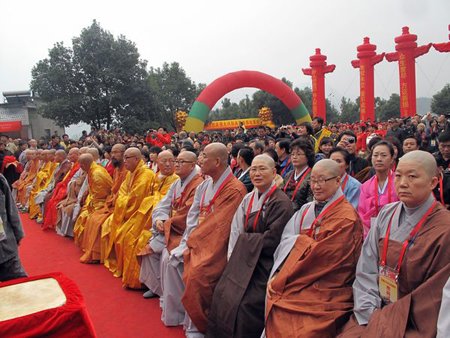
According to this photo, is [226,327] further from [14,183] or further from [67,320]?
[14,183]

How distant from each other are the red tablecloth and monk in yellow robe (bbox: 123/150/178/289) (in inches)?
76.2

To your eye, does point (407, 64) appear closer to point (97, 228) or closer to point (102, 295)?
point (97, 228)

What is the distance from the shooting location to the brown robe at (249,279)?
108 inches

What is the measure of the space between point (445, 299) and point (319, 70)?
20528 millimetres

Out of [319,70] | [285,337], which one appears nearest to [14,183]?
[285,337]

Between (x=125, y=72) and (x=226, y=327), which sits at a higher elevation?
(x=125, y=72)

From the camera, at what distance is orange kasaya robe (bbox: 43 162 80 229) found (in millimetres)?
7008

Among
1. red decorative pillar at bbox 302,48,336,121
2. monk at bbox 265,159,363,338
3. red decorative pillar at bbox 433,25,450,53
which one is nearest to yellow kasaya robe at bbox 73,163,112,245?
monk at bbox 265,159,363,338

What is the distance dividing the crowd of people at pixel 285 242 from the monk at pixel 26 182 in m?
4.78

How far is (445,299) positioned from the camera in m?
1.73

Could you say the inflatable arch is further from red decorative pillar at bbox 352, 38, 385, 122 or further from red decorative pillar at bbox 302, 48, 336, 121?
red decorative pillar at bbox 352, 38, 385, 122

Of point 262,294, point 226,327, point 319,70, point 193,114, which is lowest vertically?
point 226,327

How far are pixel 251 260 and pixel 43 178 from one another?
23.2 feet

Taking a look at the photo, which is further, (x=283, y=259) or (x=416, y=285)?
(x=283, y=259)
